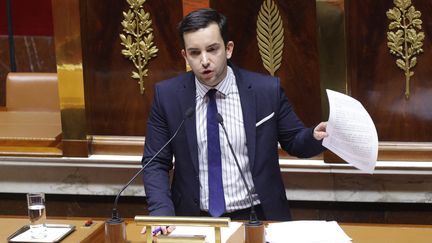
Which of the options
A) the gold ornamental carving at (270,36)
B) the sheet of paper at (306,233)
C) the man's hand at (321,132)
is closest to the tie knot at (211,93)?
the man's hand at (321,132)

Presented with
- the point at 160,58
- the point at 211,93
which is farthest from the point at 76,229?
the point at 160,58

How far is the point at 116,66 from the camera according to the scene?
152 inches

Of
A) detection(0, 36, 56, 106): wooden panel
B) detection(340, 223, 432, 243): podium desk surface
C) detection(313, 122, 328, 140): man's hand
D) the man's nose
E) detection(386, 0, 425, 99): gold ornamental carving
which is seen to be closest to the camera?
detection(340, 223, 432, 243): podium desk surface

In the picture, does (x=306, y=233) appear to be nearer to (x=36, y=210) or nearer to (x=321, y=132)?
(x=321, y=132)

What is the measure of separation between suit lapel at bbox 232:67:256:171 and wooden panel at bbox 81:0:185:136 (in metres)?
0.98

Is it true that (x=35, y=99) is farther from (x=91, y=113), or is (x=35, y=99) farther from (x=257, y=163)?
(x=257, y=163)

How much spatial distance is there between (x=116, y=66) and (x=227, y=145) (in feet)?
4.14

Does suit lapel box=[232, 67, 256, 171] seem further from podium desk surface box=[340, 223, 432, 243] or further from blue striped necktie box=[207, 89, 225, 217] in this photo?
podium desk surface box=[340, 223, 432, 243]

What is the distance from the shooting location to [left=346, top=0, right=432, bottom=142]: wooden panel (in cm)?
354

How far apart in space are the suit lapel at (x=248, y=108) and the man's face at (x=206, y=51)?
0.59 ft

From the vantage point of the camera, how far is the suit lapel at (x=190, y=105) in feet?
9.17

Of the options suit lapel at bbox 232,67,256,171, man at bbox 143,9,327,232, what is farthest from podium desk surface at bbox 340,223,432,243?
suit lapel at bbox 232,67,256,171

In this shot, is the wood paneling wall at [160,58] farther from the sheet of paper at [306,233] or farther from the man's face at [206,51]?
the sheet of paper at [306,233]

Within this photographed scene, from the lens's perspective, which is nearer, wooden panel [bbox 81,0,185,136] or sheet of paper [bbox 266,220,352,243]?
sheet of paper [bbox 266,220,352,243]
